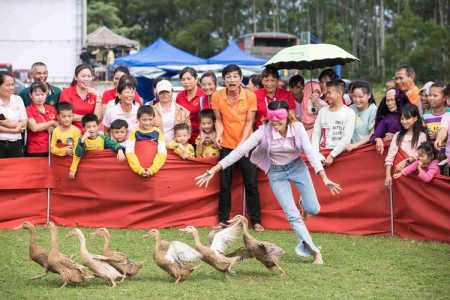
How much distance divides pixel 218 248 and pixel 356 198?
3252mm

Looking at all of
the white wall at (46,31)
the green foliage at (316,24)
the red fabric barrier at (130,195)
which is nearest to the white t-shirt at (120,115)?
the red fabric barrier at (130,195)

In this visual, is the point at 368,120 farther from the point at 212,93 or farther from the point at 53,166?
the point at 53,166

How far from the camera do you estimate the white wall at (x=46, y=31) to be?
22.3 m

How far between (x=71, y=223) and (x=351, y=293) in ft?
15.8

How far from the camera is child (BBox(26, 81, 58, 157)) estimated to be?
11383 millimetres

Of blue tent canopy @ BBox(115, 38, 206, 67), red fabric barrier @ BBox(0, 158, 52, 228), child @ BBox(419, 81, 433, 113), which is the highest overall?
blue tent canopy @ BBox(115, 38, 206, 67)

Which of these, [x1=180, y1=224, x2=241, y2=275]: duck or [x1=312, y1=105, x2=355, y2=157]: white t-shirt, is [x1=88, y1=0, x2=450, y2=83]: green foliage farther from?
[x1=180, y1=224, x2=241, y2=275]: duck

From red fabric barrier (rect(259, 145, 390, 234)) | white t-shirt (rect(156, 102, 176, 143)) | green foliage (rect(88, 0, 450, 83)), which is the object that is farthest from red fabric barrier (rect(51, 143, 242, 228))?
green foliage (rect(88, 0, 450, 83))

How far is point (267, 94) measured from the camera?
11.7 metres

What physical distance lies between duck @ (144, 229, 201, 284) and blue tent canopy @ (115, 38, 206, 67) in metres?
26.1

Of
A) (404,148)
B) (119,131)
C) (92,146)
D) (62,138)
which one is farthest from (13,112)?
(404,148)

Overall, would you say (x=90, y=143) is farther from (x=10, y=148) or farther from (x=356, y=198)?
(x=356, y=198)

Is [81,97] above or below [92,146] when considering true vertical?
above

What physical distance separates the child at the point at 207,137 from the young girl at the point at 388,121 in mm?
2026
